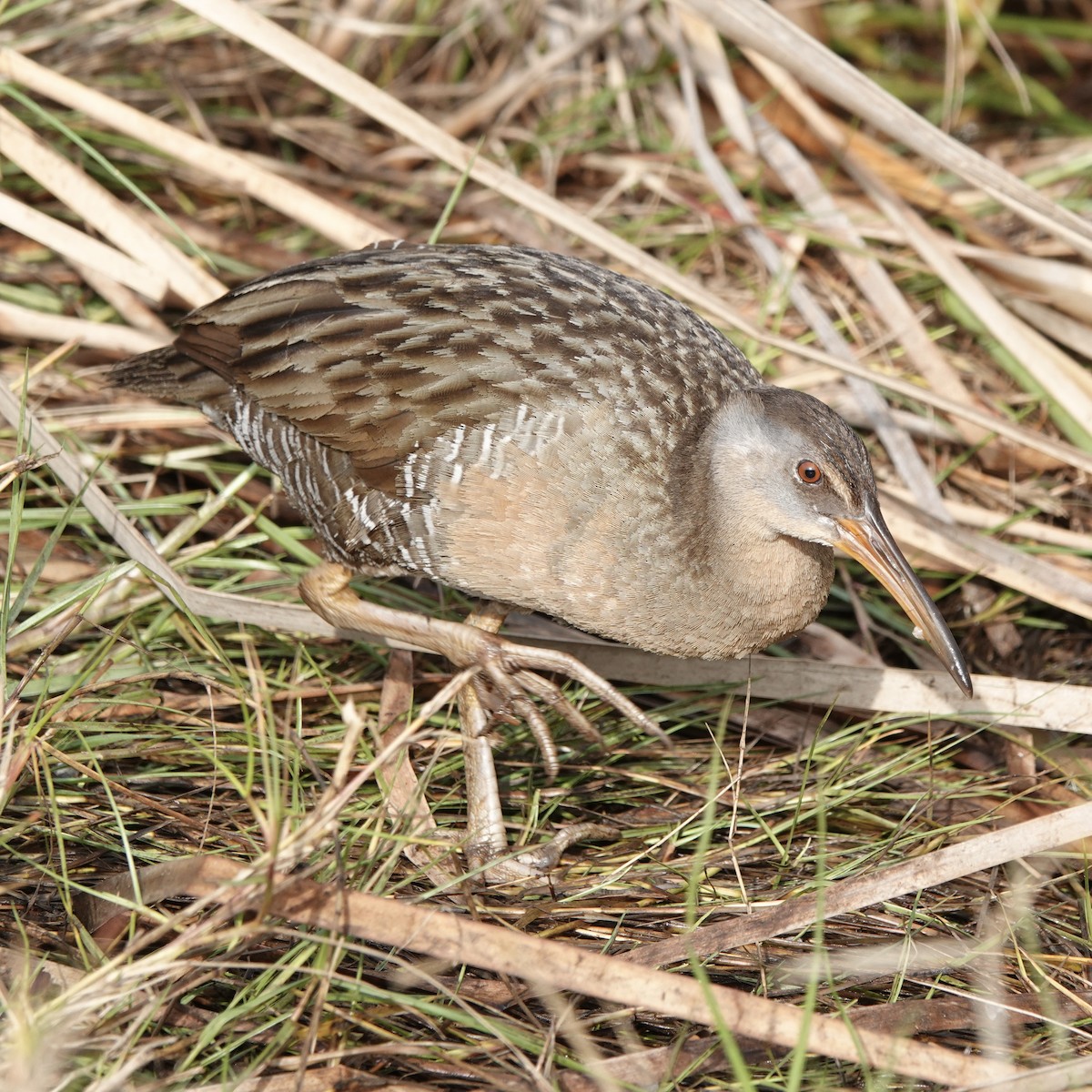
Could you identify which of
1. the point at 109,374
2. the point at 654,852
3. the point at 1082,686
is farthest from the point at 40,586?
the point at 1082,686

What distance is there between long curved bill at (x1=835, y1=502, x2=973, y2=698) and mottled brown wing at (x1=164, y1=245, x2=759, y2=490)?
1.47 feet

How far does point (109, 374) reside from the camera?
140 inches

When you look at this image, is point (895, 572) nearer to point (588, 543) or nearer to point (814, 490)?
point (814, 490)

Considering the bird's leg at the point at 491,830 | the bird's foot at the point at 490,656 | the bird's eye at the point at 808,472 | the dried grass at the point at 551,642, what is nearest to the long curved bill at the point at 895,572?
the bird's eye at the point at 808,472

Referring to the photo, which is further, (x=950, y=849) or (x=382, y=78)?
(x=382, y=78)

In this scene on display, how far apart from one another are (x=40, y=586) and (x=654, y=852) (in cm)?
173

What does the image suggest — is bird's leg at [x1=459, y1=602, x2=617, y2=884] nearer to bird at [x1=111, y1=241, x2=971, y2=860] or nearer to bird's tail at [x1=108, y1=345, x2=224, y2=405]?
bird at [x1=111, y1=241, x2=971, y2=860]

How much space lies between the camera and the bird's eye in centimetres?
287

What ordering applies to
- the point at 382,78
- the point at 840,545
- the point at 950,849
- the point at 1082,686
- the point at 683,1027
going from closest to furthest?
the point at 683,1027 → the point at 950,849 → the point at 840,545 → the point at 1082,686 → the point at 382,78

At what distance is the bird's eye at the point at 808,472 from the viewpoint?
2.87 meters

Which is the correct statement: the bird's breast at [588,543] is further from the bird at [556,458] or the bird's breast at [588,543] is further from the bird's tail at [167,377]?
the bird's tail at [167,377]

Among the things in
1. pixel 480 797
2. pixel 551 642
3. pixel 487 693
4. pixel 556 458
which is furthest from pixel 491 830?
pixel 556 458

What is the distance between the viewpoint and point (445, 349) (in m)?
2.92

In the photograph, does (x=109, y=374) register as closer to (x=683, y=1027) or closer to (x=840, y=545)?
(x=840, y=545)
